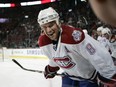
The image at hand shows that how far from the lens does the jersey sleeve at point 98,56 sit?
4.58 ft

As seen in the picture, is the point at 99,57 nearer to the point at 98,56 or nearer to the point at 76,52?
the point at 98,56

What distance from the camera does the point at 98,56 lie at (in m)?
1.40

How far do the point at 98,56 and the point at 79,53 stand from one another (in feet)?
0.39

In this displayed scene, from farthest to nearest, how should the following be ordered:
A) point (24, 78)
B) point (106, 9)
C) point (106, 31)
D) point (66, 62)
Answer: point (106, 31), point (24, 78), point (66, 62), point (106, 9)

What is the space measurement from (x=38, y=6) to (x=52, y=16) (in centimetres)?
1225

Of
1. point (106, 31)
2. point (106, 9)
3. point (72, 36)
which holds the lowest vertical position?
point (106, 31)

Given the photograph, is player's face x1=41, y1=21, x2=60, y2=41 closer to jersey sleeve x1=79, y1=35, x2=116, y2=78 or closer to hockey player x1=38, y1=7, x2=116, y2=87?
hockey player x1=38, y1=7, x2=116, y2=87

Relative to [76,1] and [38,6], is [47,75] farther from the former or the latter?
[38,6]

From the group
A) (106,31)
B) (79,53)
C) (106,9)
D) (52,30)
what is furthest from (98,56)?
(106,31)

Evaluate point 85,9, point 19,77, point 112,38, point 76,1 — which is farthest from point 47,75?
point 76,1

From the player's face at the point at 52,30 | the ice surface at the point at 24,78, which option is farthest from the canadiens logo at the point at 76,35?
the ice surface at the point at 24,78

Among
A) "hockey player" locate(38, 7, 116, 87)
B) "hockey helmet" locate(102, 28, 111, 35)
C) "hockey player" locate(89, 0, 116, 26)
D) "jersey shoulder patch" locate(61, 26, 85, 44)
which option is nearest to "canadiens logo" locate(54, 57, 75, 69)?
"hockey player" locate(38, 7, 116, 87)

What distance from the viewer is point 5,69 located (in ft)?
13.1

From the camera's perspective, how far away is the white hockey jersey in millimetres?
1405
